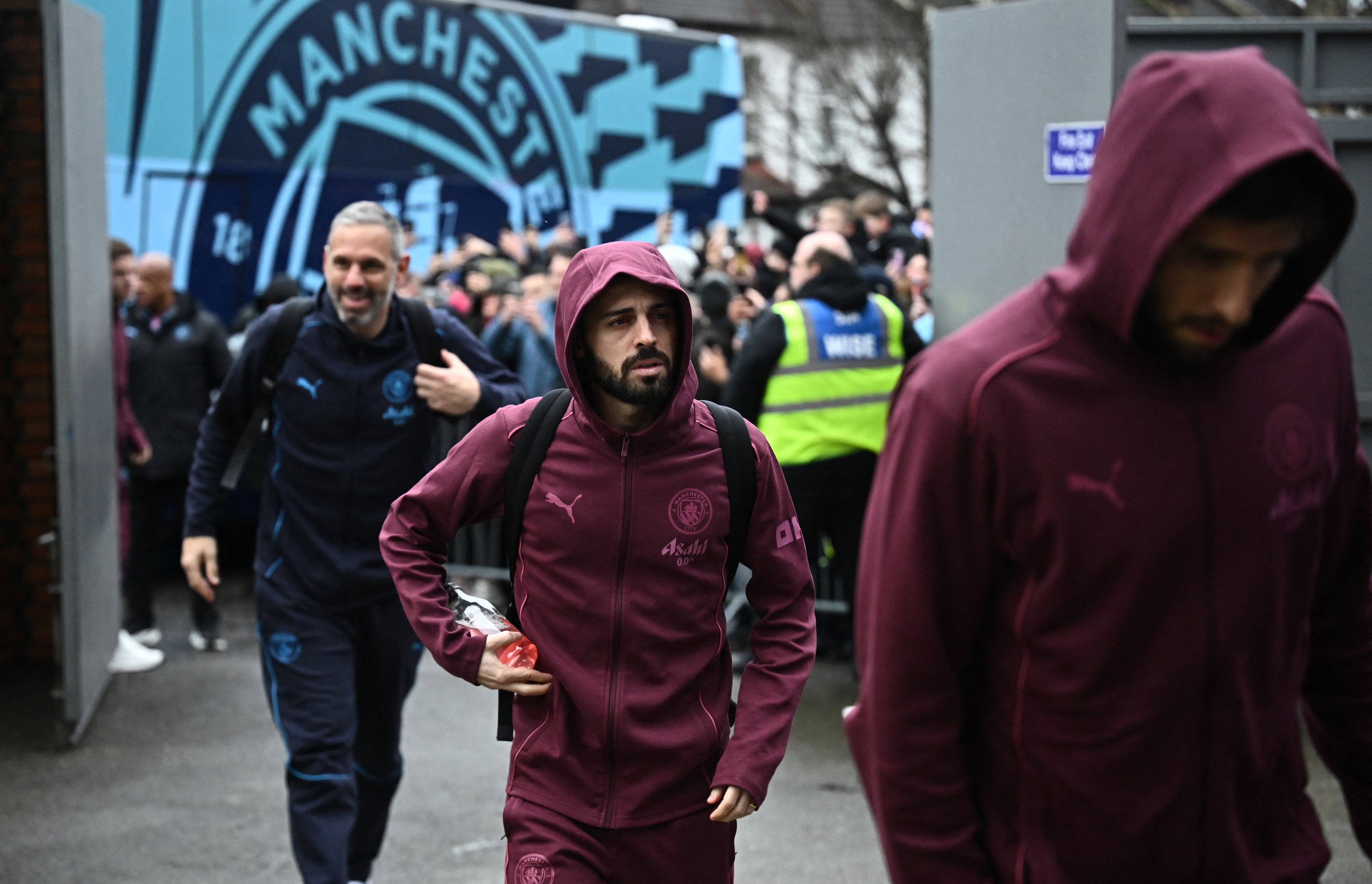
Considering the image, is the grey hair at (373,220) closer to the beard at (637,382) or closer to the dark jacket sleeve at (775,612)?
the beard at (637,382)

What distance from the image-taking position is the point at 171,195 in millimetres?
11586

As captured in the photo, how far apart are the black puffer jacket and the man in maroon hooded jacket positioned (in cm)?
670

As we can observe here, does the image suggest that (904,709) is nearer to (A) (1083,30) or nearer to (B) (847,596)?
(A) (1083,30)

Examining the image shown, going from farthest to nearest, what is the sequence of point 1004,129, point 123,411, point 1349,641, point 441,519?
1. point 123,411
2. point 1004,129
3. point 441,519
4. point 1349,641

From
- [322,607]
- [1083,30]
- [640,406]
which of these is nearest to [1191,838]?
[640,406]

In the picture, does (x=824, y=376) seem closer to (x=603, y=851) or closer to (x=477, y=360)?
(x=477, y=360)

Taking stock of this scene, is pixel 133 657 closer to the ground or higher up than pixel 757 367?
closer to the ground

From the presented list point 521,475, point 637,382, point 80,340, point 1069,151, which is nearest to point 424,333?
point 521,475

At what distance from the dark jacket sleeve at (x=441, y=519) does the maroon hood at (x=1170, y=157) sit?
1735 millimetres

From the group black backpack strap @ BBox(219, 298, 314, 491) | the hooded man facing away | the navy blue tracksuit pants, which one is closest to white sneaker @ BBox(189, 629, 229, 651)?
the navy blue tracksuit pants

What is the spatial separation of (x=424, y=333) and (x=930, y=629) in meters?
3.05

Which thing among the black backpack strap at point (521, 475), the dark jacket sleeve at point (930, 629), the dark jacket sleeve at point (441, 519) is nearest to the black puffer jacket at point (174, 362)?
the dark jacket sleeve at point (441, 519)

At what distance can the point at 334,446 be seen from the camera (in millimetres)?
4836

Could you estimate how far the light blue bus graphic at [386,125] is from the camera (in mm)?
11508
